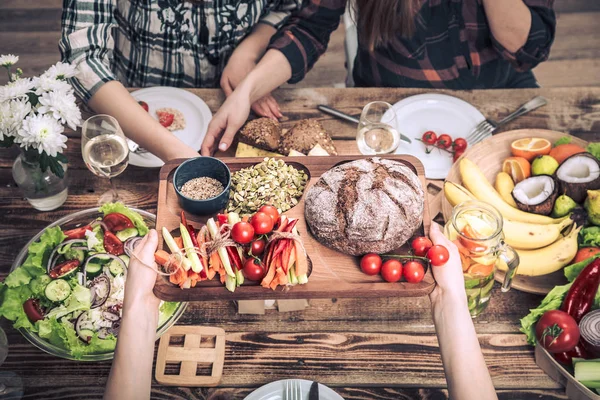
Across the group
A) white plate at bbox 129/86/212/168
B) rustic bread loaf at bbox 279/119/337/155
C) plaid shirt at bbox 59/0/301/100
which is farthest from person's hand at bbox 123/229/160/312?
plaid shirt at bbox 59/0/301/100

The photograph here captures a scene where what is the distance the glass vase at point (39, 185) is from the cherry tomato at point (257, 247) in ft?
2.79

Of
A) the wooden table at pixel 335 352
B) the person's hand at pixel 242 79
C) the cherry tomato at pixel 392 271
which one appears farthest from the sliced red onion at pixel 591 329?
the person's hand at pixel 242 79

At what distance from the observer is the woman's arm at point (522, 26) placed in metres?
2.16

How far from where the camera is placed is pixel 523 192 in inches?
74.2

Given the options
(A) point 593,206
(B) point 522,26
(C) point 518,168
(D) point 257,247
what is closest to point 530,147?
(C) point 518,168

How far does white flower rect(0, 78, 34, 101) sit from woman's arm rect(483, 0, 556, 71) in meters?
1.84

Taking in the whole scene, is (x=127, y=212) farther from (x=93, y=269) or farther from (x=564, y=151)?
(x=564, y=151)

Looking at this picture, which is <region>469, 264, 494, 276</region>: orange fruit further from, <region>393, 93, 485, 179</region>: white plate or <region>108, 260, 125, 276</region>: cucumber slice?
<region>108, 260, 125, 276</region>: cucumber slice

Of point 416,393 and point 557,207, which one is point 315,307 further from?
point 557,207

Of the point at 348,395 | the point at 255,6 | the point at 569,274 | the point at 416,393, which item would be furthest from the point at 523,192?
the point at 255,6

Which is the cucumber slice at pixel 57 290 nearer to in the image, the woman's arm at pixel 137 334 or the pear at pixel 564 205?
the woman's arm at pixel 137 334

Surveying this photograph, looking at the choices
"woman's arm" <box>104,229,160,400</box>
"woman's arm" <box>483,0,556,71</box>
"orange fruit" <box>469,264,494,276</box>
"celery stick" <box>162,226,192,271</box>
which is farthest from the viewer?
"woman's arm" <box>483,0,556,71</box>

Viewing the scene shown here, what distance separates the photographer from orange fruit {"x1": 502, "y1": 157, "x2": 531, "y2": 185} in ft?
6.36

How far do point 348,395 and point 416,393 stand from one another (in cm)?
21
